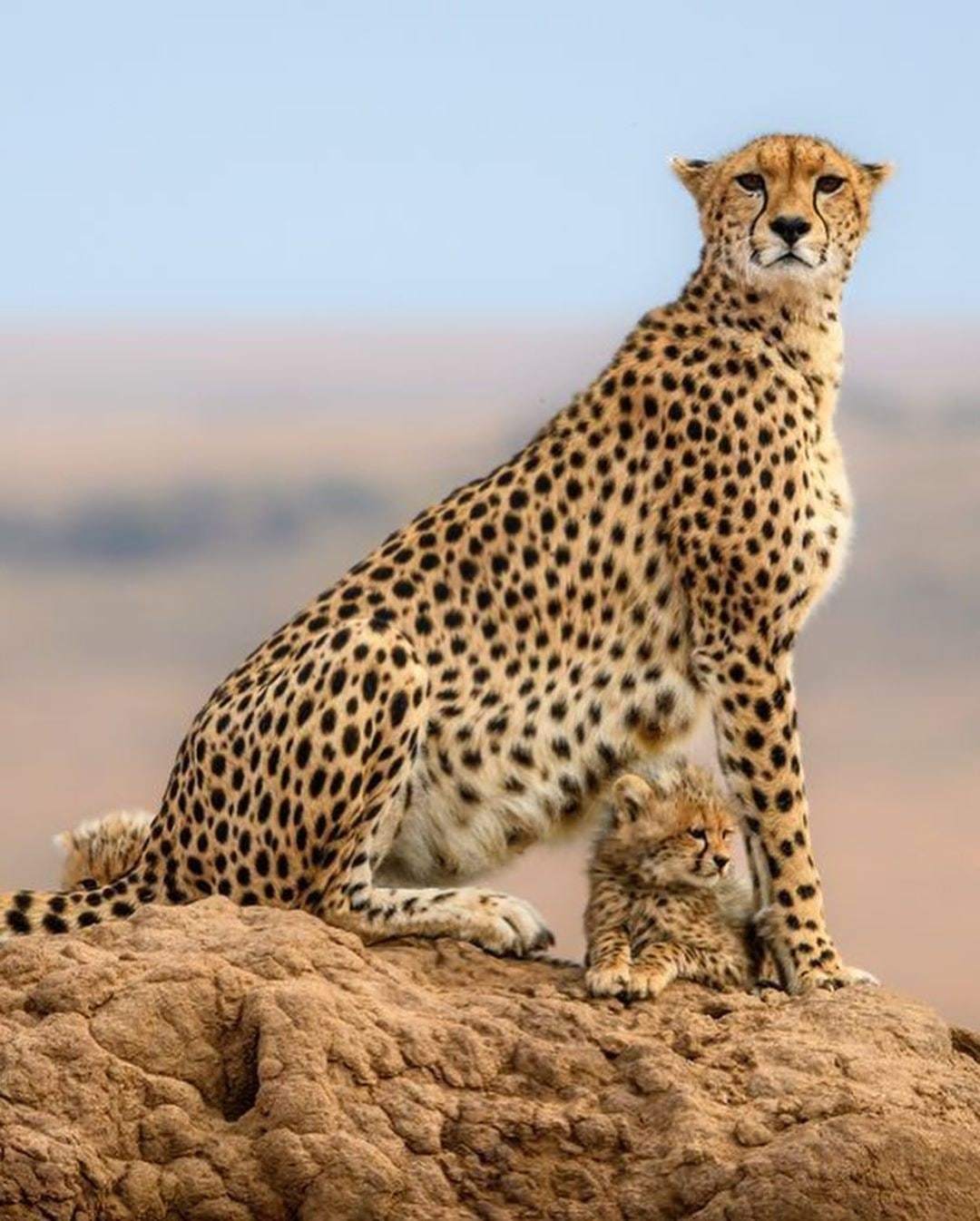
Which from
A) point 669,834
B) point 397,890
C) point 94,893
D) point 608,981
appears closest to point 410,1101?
point 608,981

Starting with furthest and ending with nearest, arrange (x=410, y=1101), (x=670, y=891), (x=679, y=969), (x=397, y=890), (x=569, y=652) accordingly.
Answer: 1. (x=569, y=652)
2. (x=397, y=890)
3. (x=670, y=891)
4. (x=679, y=969)
5. (x=410, y=1101)

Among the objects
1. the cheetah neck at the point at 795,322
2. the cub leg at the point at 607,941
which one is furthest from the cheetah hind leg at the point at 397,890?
the cheetah neck at the point at 795,322

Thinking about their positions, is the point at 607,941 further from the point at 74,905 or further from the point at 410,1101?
the point at 74,905

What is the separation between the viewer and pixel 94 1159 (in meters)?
7.63

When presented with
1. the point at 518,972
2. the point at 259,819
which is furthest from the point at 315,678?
the point at 518,972

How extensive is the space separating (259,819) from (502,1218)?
165cm

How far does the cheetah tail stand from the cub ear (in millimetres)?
1350

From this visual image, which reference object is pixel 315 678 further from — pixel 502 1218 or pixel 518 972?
pixel 502 1218

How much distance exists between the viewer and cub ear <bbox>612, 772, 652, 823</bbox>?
340 inches

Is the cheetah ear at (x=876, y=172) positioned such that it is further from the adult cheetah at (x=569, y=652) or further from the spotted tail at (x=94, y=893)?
the spotted tail at (x=94, y=893)

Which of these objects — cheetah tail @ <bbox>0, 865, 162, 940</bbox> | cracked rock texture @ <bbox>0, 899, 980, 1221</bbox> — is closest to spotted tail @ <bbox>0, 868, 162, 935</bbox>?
cheetah tail @ <bbox>0, 865, 162, 940</bbox>

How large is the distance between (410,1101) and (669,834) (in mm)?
1219

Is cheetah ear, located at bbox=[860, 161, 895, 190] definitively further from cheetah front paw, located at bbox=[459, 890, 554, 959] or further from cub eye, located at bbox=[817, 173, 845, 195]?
cheetah front paw, located at bbox=[459, 890, 554, 959]

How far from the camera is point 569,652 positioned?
9.07m
